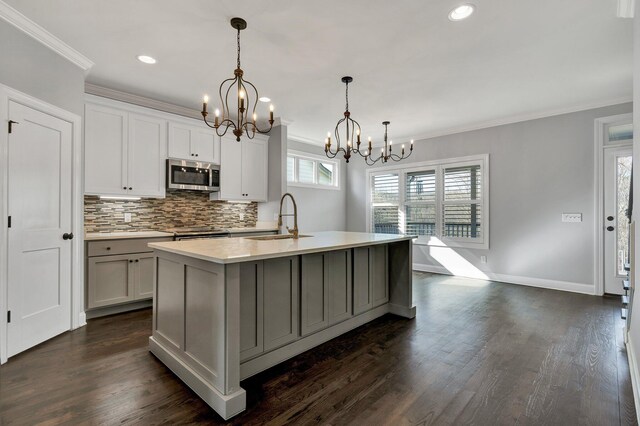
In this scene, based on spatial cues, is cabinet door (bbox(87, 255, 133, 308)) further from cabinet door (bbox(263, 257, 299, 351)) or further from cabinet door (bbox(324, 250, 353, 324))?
cabinet door (bbox(324, 250, 353, 324))

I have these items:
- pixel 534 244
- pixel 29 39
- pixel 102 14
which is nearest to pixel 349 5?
pixel 102 14

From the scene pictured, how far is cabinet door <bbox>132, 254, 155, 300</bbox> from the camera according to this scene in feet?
11.7

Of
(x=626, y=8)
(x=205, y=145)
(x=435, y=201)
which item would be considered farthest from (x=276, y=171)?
(x=626, y=8)

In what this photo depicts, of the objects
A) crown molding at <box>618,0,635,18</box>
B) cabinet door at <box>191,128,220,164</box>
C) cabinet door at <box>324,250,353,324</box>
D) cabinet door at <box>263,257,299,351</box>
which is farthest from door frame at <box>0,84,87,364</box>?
crown molding at <box>618,0,635,18</box>

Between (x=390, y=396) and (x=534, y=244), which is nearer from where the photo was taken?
(x=390, y=396)

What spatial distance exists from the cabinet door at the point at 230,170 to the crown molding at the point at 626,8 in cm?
431

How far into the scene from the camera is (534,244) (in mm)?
4734

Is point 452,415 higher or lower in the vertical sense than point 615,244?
lower

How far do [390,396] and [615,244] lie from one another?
13.6ft

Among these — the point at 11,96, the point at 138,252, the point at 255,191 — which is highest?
the point at 11,96

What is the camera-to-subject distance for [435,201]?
5.77m

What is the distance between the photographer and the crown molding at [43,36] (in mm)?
2352

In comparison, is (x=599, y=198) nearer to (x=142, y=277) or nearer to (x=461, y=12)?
(x=461, y=12)

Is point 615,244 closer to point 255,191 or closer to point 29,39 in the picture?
point 255,191
